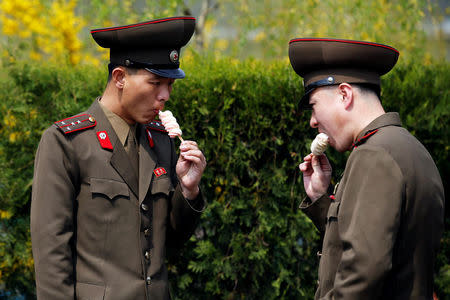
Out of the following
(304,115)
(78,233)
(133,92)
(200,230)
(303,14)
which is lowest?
(200,230)

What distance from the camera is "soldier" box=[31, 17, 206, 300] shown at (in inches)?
105

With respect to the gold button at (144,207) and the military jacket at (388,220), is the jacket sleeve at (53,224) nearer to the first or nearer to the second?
the gold button at (144,207)

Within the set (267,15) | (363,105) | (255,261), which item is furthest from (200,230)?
(267,15)

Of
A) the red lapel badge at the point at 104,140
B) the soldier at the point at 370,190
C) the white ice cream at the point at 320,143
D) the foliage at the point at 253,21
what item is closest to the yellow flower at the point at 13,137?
the red lapel badge at the point at 104,140

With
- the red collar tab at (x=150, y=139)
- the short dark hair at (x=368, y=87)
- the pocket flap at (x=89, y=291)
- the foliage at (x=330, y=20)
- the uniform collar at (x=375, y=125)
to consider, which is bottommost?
the pocket flap at (x=89, y=291)

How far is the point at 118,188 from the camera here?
2.82 m

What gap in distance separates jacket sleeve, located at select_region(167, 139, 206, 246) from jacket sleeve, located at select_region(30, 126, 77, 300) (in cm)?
55

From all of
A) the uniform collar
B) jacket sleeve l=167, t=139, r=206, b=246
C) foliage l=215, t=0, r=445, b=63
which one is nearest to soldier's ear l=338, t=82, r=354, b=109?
the uniform collar

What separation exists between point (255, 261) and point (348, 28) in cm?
584

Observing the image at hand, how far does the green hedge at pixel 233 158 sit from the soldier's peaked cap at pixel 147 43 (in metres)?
1.13

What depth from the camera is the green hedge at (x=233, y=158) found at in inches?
162

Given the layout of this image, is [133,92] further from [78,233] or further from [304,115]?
[304,115]

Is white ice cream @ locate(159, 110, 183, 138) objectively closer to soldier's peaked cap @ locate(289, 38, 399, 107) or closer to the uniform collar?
soldier's peaked cap @ locate(289, 38, 399, 107)

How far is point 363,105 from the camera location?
2.53 metres
